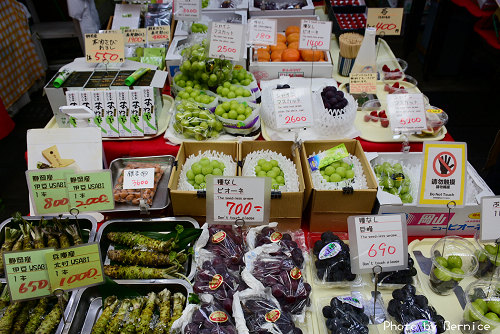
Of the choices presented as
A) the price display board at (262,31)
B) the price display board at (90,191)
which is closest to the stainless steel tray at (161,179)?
the price display board at (90,191)

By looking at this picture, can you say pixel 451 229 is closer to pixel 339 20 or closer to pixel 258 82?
pixel 258 82

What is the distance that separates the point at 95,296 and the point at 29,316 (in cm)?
27

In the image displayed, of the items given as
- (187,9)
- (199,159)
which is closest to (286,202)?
(199,159)

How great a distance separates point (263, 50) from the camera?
10.3 feet

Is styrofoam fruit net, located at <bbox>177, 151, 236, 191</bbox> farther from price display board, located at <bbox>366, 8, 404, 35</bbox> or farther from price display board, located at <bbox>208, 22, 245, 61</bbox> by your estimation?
price display board, located at <bbox>366, 8, 404, 35</bbox>

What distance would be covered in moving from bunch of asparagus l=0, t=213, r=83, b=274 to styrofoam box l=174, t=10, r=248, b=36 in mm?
2120

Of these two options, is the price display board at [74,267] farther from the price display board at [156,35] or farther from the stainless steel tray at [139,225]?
the price display board at [156,35]

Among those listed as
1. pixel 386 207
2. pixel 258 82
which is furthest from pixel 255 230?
pixel 258 82

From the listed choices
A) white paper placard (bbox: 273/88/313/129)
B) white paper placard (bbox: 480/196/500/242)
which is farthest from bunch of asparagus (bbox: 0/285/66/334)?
white paper placard (bbox: 480/196/500/242)

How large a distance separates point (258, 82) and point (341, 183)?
56.9 inches

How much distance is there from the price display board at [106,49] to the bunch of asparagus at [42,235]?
125cm

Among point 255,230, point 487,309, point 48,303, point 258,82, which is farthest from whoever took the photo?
point 258,82

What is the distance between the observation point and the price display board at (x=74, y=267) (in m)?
1.39

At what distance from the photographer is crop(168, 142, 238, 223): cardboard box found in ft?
5.89
